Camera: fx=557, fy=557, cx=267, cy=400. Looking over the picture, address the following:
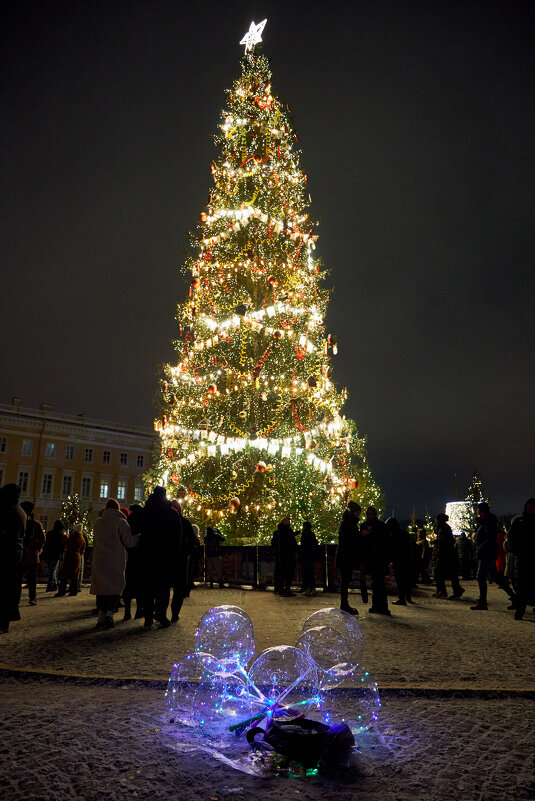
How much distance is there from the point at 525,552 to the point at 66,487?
191ft

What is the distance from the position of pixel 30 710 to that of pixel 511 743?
337 centimetres

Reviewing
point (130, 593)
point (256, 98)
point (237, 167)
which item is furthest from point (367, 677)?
point (256, 98)

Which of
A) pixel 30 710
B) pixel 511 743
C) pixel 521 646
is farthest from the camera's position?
pixel 521 646

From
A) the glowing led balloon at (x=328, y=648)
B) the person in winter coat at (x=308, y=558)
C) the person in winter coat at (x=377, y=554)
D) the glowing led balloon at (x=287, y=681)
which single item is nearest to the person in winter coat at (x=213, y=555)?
the person in winter coat at (x=308, y=558)

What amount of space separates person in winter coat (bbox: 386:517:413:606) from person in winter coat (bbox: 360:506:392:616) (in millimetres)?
393

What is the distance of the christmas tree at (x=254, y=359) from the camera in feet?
60.4

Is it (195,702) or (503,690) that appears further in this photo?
(503,690)

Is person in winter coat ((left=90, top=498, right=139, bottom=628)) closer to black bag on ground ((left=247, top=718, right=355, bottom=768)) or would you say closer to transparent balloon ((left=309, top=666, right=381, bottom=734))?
transparent balloon ((left=309, top=666, right=381, bottom=734))

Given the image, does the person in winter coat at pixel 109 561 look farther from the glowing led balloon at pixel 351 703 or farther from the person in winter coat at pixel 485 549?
the person in winter coat at pixel 485 549

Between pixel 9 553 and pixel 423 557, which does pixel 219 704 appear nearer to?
pixel 9 553

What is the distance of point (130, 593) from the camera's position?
9617 millimetres

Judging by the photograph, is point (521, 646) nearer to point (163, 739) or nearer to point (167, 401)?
point (163, 739)

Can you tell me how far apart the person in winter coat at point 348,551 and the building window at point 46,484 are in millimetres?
55776

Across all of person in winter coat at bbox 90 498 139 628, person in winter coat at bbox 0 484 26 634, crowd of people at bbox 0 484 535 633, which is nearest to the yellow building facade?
crowd of people at bbox 0 484 535 633
